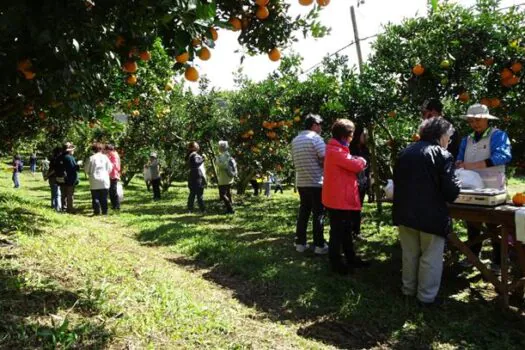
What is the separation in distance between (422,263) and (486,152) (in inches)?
58.3

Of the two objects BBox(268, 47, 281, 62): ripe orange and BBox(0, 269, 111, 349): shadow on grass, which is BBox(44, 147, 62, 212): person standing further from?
BBox(268, 47, 281, 62): ripe orange

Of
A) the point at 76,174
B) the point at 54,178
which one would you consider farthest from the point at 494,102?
the point at 54,178

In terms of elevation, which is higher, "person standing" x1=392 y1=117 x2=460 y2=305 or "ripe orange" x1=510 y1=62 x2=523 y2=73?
"ripe orange" x1=510 y1=62 x2=523 y2=73

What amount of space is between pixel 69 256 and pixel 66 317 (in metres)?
1.81

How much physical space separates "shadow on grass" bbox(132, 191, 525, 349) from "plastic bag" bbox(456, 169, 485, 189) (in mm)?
1063

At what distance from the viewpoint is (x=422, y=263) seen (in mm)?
3961

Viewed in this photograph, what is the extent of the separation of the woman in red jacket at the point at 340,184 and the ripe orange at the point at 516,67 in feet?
5.93

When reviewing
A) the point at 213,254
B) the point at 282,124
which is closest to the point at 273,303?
the point at 213,254

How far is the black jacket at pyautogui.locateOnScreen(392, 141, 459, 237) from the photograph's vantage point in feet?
12.4

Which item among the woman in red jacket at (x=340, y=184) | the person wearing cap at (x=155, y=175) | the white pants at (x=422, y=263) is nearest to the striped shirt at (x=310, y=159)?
the woman in red jacket at (x=340, y=184)

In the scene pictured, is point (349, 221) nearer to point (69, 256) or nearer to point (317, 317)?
point (317, 317)

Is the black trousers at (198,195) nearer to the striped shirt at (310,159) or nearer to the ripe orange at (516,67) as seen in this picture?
the striped shirt at (310,159)

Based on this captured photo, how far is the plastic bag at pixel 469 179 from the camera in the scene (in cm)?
430

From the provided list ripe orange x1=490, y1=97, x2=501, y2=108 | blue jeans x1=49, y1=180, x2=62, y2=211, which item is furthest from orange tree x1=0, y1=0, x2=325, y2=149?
blue jeans x1=49, y1=180, x2=62, y2=211
